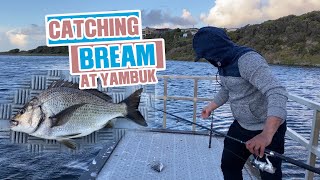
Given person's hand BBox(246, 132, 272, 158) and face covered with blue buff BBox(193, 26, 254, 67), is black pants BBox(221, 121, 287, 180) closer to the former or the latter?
person's hand BBox(246, 132, 272, 158)

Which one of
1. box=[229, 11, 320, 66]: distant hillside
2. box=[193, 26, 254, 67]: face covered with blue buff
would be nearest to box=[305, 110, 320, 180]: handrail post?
box=[193, 26, 254, 67]: face covered with blue buff

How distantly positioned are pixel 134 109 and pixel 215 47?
983mm

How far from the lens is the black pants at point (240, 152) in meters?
3.22

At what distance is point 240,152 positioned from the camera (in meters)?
3.54

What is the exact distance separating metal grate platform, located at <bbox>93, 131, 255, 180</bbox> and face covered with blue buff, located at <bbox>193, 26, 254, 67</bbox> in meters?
2.32

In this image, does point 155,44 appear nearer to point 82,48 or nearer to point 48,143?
point 82,48

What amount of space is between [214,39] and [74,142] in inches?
58.0

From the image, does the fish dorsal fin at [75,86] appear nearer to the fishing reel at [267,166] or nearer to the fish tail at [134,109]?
the fish tail at [134,109]

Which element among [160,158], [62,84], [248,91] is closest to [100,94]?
[62,84]

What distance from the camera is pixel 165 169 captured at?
17.4ft

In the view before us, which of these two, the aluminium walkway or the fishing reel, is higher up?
the fishing reel

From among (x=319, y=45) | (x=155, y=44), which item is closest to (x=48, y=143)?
(x=155, y=44)

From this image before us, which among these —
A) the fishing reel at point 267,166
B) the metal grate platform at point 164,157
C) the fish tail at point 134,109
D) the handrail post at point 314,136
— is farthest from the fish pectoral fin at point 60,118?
the handrail post at point 314,136

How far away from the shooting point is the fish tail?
354 centimetres
